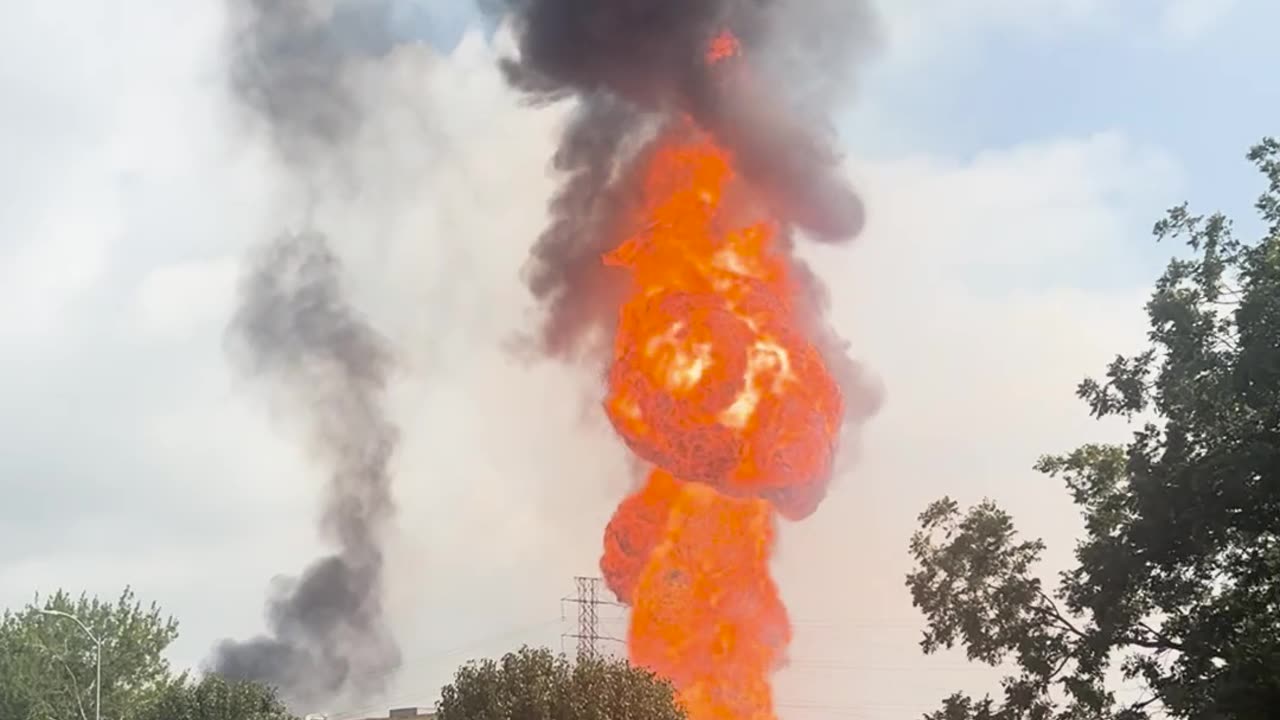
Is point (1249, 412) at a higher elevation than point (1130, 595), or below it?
higher

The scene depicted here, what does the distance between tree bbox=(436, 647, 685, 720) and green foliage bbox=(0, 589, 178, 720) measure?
36.0 metres

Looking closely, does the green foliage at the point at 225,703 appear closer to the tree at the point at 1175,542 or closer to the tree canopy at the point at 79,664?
the tree canopy at the point at 79,664

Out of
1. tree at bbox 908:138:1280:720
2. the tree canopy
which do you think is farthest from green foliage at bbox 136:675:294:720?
tree at bbox 908:138:1280:720

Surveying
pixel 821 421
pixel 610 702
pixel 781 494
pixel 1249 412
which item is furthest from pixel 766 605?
pixel 1249 412

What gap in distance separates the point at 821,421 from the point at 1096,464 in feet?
61.4

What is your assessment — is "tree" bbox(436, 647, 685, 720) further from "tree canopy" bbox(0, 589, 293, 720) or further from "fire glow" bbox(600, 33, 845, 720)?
"tree canopy" bbox(0, 589, 293, 720)

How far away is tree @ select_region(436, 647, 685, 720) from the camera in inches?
1658

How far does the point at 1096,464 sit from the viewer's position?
3844cm

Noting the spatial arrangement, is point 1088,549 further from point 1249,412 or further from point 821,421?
point 821,421

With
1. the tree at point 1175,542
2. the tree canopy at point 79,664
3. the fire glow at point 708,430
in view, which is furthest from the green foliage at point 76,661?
the tree at point 1175,542

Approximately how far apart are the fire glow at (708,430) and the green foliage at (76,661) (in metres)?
30.6

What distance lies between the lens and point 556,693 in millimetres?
42594

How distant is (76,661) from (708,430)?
139 feet

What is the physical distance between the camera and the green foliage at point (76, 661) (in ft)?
234
